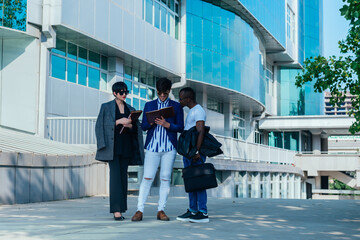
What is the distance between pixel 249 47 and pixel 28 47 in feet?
68.9

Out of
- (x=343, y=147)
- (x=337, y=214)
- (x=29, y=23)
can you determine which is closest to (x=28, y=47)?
(x=29, y=23)

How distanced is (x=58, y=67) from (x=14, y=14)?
3.33m

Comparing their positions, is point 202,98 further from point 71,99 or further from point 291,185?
point 71,99

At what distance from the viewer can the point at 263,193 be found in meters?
31.6

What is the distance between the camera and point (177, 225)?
7.26m

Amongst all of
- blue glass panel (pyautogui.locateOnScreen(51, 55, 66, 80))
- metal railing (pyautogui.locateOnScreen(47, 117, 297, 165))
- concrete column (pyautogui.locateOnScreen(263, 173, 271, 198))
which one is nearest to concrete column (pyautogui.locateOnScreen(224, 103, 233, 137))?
metal railing (pyautogui.locateOnScreen(47, 117, 297, 165))

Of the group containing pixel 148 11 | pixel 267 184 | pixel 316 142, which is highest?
pixel 148 11

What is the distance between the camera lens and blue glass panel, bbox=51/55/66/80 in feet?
70.1

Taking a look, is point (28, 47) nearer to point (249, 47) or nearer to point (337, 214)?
point (337, 214)

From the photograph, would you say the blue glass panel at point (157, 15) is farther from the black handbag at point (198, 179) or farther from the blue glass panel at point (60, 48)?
the black handbag at point (198, 179)

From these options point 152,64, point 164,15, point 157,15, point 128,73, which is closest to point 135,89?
point 128,73

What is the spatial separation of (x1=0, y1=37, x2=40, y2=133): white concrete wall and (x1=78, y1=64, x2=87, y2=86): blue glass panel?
10.8 feet

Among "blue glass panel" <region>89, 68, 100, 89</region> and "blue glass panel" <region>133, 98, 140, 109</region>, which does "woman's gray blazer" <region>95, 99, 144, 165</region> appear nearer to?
"blue glass panel" <region>89, 68, 100, 89</region>

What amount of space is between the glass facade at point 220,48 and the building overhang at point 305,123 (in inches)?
411
